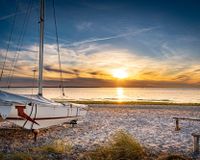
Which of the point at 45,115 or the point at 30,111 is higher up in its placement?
Result: the point at 30,111

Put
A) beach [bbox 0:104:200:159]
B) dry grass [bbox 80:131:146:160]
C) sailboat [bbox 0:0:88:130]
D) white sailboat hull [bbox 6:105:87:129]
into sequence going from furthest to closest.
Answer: white sailboat hull [bbox 6:105:87:129], sailboat [bbox 0:0:88:130], beach [bbox 0:104:200:159], dry grass [bbox 80:131:146:160]

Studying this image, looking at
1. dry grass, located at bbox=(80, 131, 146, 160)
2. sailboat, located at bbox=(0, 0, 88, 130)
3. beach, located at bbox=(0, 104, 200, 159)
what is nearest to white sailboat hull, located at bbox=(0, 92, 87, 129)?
sailboat, located at bbox=(0, 0, 88, 130)

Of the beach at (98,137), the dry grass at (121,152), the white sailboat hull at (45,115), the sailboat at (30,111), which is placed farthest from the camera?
the white sailboat hull at (45,115)

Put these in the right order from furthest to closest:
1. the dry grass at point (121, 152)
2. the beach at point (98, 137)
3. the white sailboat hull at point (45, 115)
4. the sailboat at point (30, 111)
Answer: the white sailboat hull at point (45, 115), the sailboat at point (30, 111), the beach at point (98, 137), the dry grass at point (121, 152)

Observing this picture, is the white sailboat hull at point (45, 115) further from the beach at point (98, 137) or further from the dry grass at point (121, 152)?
the dry grass at point (121, 152)

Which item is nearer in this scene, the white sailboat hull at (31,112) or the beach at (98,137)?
the beach at (98,137)

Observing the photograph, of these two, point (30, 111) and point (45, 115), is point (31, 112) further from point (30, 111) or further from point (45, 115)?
point (45, 115)

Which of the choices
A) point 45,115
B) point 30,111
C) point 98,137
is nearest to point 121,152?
point 98,137

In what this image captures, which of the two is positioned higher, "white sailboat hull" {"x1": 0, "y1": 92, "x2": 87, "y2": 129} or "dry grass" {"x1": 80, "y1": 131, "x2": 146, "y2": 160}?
"white sailboat hull" {"x1": 0, "y1": 92, "x2": 87, "y2": 129}

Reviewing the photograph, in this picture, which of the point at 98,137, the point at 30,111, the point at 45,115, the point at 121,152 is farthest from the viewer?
the point at 45,115

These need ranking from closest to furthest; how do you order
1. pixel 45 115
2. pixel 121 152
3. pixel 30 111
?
pixel 121 152 < pixel 30 111 < pixel 45 115

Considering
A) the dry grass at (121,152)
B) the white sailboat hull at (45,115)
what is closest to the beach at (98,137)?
the white sailboat hull at (45,115)

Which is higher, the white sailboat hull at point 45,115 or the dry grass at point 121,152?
the white sailboat hull at point 45,115

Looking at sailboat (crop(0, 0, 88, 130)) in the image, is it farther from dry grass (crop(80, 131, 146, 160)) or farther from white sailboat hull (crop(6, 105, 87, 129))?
dry grass (crop(80, 131, 146, 160))
